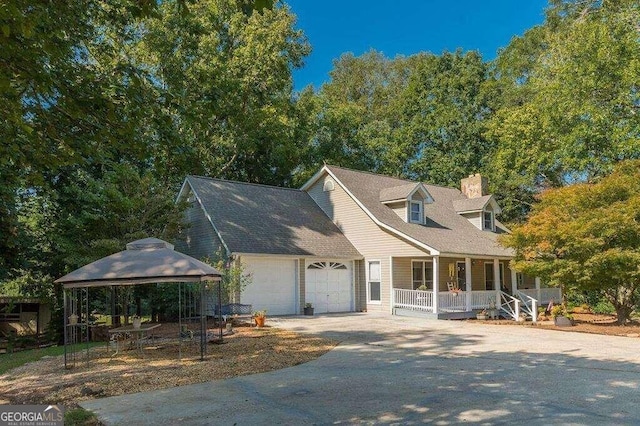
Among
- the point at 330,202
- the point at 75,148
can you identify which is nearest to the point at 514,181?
the point at 330,202

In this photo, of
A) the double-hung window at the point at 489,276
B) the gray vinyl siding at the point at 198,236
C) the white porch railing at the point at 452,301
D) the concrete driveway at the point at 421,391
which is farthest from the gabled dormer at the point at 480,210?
the concrete driveway at the point at 421,391

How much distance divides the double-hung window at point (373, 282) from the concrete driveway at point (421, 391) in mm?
10263

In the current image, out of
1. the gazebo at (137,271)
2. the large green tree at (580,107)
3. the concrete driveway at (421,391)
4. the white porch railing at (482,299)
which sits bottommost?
the white porch railing at (482,299)

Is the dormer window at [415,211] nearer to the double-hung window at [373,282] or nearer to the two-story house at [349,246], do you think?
the two-story house at [349,246]

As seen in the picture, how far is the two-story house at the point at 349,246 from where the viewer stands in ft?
70.6

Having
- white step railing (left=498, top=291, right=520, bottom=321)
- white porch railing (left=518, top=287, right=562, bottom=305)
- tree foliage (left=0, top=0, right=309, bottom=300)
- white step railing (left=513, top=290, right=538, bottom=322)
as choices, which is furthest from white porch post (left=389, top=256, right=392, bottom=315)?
tree foliage (left=0, top=0, right=309, bottom=300)

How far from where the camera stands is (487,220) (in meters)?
29.3

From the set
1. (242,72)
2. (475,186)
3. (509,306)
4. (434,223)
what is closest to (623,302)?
(509,306)

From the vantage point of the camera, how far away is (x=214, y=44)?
102 feet

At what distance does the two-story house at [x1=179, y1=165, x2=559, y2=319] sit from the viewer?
848 inches

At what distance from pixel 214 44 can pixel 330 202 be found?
12.7 metres

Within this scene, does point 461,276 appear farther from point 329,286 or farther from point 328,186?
point 328,186

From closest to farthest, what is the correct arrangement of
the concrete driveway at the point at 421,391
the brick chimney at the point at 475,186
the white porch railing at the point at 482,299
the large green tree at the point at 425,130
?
1. the concrete driveway at the point at 421,391
2. the white porch railing at the point at 482,299
3. the brick chimney at the point at 475,186
4. the large green tree at the point at 425,130

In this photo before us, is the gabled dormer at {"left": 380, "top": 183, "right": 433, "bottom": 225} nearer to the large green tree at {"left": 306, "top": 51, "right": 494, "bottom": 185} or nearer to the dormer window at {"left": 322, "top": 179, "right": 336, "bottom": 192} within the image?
the dormer window at {"left": 322, "top": 179, "right": 336, "bottom": 192}
